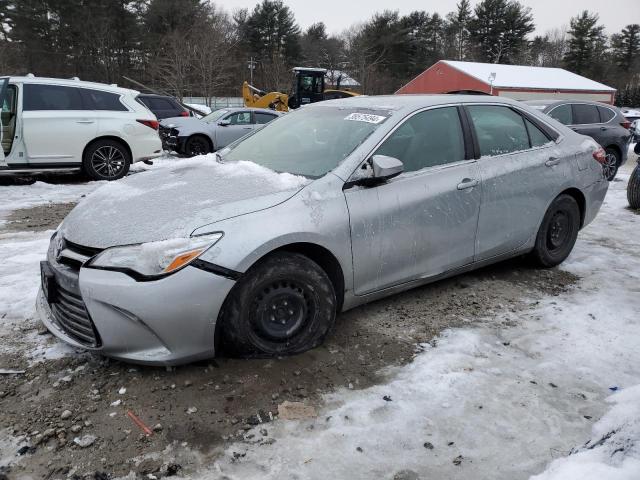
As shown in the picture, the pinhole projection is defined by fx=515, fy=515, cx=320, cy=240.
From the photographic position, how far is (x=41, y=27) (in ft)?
130

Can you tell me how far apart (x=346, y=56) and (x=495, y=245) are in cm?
5298

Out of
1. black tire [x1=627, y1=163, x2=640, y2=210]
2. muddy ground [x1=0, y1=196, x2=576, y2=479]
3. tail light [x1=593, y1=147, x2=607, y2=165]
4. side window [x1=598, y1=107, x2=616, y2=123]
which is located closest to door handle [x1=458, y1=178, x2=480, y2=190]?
muddy ground [x1=0, y1=196, x2=576, y2=479]

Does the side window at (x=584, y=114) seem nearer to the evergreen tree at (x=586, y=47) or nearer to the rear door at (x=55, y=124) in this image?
the rear door at (x=55, y=124)

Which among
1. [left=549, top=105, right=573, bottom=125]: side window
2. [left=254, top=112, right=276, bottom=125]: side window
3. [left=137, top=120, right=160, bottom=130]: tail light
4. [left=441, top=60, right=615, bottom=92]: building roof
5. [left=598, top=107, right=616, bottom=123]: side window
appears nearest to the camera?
[left=137, top=120, right=160, bottom=130]: tail light

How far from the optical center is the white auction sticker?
145 inches

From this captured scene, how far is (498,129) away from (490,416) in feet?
8.33

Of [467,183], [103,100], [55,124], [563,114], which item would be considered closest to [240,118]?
[103,100]

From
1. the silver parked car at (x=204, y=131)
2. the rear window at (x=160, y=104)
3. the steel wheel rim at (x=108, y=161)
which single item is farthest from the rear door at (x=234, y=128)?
the rear window at (x=160, y=104)

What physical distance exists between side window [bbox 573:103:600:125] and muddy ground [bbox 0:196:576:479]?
859cm

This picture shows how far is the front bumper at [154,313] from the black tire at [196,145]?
1059 cm

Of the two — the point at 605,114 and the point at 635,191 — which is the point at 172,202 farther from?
the point at 605,114

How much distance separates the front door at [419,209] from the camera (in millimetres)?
3357

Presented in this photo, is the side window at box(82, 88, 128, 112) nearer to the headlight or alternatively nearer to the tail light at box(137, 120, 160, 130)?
the tail light at box(137, 120, 160, 130)

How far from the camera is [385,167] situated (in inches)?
128
